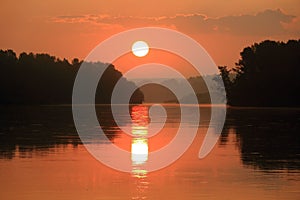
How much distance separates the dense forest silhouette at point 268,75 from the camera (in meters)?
160

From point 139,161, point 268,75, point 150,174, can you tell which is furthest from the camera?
point 268,75

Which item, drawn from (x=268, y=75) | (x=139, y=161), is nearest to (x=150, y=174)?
(x=139, y=161)

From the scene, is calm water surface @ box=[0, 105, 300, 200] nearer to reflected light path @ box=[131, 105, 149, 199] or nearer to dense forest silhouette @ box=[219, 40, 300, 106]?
reflected light path @ box=[131, 105, 149, 199]

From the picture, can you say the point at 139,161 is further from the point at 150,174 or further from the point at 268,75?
the point at 268,75

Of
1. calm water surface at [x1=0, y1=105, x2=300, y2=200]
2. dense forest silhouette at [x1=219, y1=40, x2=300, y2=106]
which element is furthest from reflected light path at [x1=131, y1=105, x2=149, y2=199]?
dense forest silhouette at [x1=219, y1=40, x2=300, y2=106]

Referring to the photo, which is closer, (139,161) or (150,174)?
(150,174)

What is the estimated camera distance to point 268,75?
16400cm

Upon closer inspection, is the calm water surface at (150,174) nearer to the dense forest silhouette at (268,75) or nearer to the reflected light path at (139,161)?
the reflected light path at (139,161)

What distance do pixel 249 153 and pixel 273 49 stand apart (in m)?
138

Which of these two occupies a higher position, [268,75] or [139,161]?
[268,75]

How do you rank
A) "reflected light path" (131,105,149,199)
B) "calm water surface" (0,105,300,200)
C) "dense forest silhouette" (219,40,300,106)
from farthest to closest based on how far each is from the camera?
"dense forest silhouette" (219,40,300,106) < "reflected light path" (131,105,149,199) < "calm water surface" (0,105,300,200)

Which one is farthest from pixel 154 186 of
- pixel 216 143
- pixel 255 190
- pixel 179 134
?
pixel 179 134

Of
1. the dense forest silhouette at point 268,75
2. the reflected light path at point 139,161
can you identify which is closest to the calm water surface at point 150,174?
the reflected light path at point 139,161

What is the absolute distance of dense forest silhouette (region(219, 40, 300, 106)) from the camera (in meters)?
160
